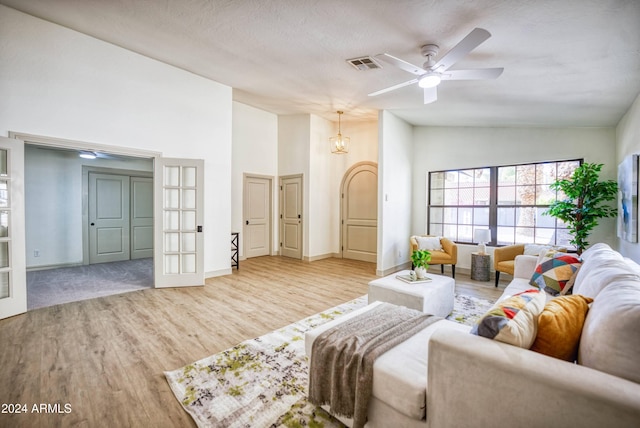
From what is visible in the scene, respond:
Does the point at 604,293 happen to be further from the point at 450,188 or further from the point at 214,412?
the point at 450,188

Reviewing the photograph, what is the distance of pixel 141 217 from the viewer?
22.7 ft

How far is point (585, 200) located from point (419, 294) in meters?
3.19

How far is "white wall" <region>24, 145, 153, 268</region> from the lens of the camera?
5.40 meters

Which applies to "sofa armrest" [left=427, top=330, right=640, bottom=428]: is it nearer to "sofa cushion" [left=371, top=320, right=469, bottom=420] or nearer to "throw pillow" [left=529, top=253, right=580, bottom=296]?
"sofa cushion" [left=371, top=320, right=469, bottom=420]

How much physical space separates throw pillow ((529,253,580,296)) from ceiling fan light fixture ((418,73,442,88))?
2253mm

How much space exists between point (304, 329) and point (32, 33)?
15.2 feet

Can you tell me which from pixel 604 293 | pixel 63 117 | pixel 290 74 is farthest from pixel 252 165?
pixel 604 293

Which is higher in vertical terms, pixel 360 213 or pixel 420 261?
pixel 360 213

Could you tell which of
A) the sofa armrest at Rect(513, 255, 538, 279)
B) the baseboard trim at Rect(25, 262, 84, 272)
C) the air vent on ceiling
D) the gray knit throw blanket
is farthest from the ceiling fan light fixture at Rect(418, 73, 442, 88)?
the baseboard trim at Rect(25, 262, 84, 272)

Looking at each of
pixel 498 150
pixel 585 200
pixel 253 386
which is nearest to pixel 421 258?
pixel 253 386

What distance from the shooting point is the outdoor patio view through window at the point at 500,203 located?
15.8ft

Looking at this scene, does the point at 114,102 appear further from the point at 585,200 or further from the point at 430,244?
the point at 585,200

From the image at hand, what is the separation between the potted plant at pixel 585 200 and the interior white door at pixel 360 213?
10.9 ft

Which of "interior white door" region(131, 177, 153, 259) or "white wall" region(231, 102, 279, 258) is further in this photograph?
"interior white door" region(131, 177, 153, 259)
